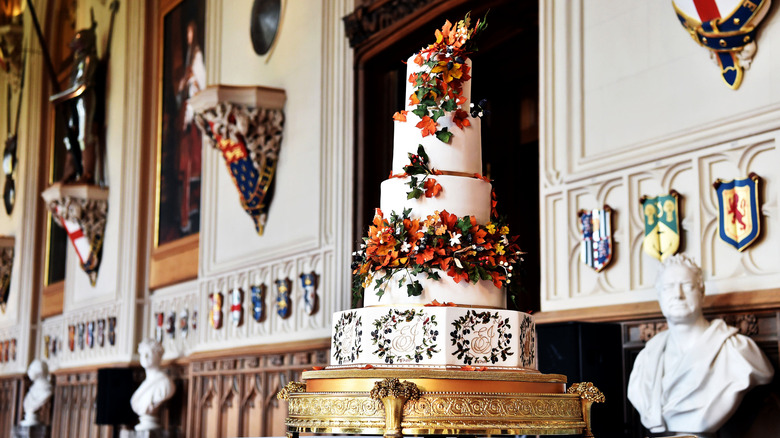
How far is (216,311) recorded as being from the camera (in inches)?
472

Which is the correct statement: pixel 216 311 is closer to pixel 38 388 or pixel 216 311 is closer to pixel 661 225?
pixel 38 388

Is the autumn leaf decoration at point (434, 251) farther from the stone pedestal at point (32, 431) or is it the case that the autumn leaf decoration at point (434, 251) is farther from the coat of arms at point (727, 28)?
the stone pedestal at point (32, 431)

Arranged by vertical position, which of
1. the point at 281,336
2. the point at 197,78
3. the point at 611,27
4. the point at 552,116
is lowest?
the point at 281,336

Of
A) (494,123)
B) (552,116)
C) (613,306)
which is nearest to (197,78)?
(494,123)

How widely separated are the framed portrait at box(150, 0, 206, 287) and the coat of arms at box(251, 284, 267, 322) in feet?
6.95

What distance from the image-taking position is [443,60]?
423cm

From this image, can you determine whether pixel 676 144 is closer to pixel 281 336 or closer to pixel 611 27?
pixel 611 27

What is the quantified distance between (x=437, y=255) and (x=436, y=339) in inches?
14.2

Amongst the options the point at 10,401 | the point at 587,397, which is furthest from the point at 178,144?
the point at 587,397

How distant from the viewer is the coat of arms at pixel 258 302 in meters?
11.1

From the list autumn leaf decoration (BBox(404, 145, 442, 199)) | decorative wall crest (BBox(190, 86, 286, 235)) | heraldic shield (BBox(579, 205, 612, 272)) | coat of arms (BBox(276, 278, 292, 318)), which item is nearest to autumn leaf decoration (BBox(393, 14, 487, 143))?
autumn leaf decoration (BBox(404, 145, 442, 199))

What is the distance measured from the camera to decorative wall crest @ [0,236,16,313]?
2047 centimetres

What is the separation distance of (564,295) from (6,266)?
1649 cm

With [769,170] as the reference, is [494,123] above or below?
above
